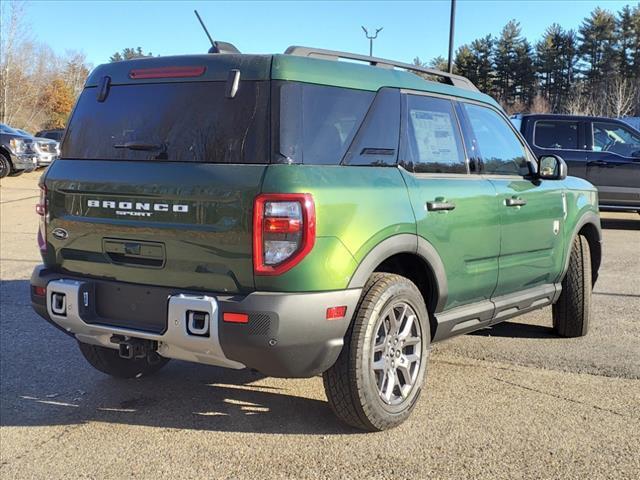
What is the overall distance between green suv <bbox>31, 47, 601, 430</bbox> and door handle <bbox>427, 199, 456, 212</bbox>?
0.05 feet

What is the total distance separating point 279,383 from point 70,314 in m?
1.51

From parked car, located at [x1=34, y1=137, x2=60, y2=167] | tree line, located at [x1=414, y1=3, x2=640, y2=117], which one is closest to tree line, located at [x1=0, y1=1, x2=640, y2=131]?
tree line, located at [x1=414, y1=3, x2=640, y2=117]

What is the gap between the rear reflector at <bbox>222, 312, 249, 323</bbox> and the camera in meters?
3.12

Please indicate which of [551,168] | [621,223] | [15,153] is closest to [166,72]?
[551,168]

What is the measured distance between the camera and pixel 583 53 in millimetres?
68750

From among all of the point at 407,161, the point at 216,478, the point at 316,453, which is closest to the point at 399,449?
the point at 316,453

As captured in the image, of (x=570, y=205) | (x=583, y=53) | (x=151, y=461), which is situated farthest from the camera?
(x=583, y=53)

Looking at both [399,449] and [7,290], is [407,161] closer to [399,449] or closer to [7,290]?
[399,449]

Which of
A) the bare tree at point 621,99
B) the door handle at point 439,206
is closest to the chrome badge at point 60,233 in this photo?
the door handle at point 439,206

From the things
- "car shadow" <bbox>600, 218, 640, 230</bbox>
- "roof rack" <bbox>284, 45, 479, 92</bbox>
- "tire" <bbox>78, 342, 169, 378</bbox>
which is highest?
"roof rack" <bbox>284, 45, 479, 92</bbox>

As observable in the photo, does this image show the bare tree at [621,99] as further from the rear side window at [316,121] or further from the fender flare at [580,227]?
the rear side window at [316,121]

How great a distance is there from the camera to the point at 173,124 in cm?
356

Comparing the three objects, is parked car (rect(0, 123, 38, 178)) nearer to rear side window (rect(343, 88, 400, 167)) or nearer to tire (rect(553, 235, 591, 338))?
tire (rect(553, 235, 591, 338))

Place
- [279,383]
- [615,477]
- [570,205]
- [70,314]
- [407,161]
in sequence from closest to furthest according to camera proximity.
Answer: [615,477], [70,314], [407,161], [279,383], [570,205]
